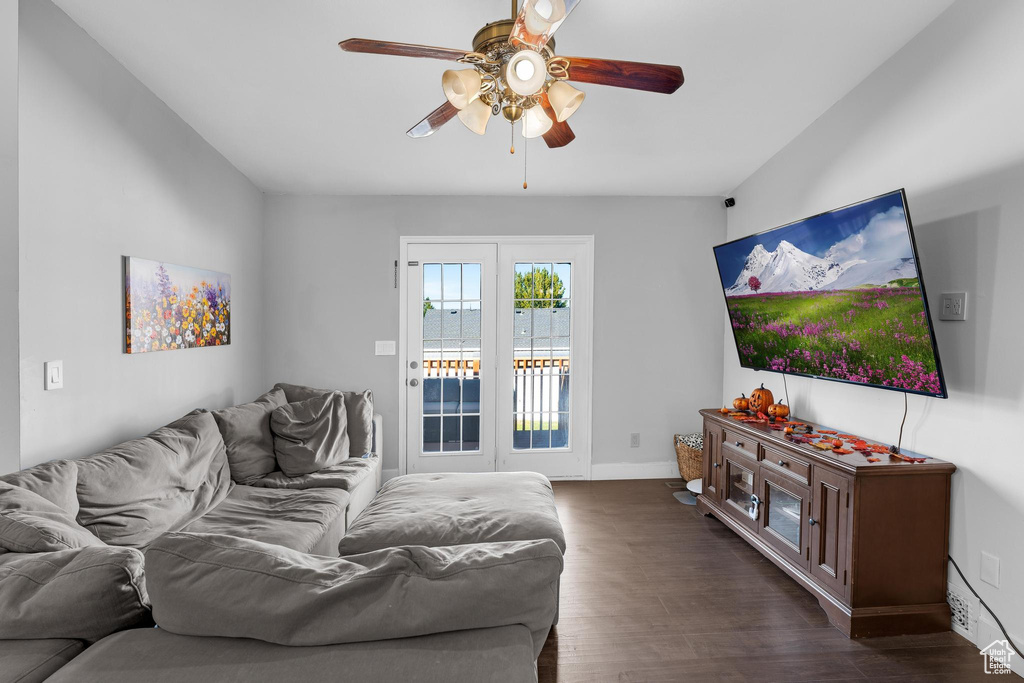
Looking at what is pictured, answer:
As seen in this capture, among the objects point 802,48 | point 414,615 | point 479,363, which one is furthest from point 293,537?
point 802,48

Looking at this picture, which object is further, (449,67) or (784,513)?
(784,513)

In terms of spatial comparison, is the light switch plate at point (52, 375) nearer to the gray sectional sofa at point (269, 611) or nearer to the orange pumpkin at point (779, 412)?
the gray sectional sofa at point (269, 611)

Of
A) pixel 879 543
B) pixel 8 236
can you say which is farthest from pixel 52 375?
pixel 879 543

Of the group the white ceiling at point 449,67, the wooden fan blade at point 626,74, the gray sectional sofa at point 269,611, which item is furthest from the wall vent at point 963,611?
the white ceiling at point 449,67

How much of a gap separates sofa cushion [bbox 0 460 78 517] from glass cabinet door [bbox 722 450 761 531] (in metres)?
3.24

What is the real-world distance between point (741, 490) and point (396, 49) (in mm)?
3071

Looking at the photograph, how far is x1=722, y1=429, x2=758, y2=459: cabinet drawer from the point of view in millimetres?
3180

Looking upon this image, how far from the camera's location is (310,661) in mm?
919

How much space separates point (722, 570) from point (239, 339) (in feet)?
11.6

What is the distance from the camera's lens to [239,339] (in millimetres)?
3943

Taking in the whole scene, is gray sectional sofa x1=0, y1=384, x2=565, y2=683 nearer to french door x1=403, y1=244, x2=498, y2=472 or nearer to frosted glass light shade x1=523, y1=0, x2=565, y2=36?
frosted glass light shade x1=523, y1=0, x2=565, y2=36

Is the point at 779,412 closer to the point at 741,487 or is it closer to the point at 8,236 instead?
the point at 741,487

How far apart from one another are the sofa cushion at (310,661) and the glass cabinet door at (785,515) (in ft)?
7.41

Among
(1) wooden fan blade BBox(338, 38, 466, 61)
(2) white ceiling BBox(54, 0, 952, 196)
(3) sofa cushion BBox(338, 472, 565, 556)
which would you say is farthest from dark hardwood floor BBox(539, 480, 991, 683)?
(2) white ceiling BBox(54, 0, 952, 196)
